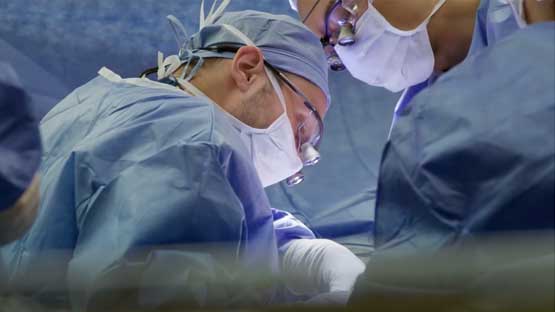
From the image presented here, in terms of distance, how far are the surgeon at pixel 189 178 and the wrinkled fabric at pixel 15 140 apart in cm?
7

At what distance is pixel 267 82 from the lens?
1681 millimetres

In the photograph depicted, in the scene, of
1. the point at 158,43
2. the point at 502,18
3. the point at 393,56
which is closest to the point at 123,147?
the point at 502,18

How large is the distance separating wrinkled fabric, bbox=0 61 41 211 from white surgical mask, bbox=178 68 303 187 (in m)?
0.91

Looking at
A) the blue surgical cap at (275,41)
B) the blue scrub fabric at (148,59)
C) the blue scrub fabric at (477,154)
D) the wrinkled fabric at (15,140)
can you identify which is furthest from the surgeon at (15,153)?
the blue scrub fabric at (148,59)

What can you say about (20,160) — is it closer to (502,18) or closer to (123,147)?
(123,147)

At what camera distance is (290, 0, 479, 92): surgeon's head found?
2016 millimetres

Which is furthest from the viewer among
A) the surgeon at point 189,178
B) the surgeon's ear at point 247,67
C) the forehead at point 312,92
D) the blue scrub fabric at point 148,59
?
the blue scrub fabric at point 148,59

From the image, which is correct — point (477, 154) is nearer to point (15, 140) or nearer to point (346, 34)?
point (15, 140)

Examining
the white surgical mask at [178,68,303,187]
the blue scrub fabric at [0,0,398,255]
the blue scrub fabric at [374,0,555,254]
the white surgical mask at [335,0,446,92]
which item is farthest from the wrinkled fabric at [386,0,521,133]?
the blue scrub fabric at [0,0,398,255]

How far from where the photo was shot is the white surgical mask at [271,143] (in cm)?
161

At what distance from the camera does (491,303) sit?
1.82 feet

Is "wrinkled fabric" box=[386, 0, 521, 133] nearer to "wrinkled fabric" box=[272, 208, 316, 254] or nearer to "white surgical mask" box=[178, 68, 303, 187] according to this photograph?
"white surgical mask" box=[178, 68, 303, 187]

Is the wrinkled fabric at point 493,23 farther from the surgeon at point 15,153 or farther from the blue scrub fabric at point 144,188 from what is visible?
the surgeon at point 15,153

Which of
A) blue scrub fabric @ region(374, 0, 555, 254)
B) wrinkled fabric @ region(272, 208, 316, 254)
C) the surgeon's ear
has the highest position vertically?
blue scrub fabric @ region(374, 0, 555, 254)
